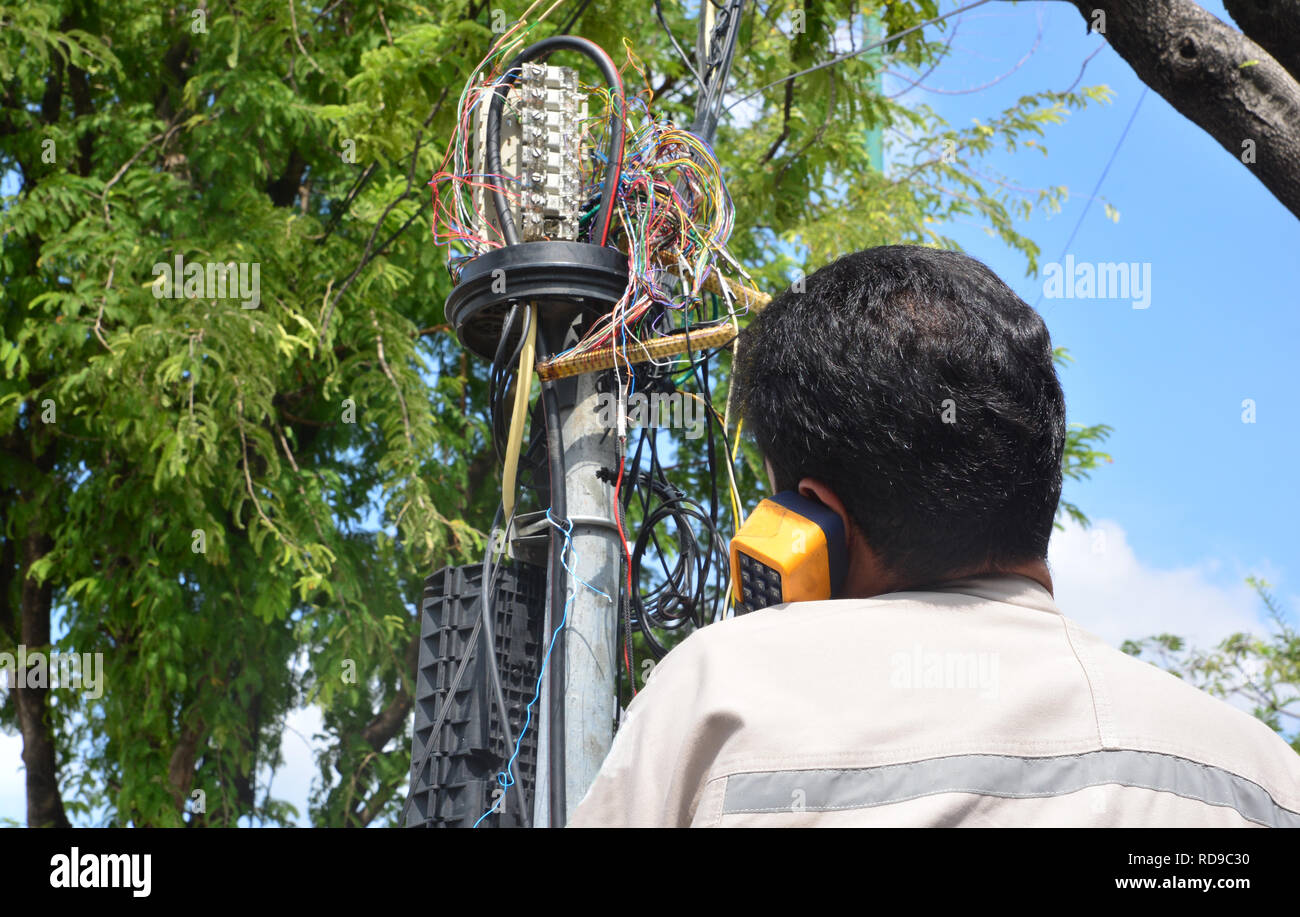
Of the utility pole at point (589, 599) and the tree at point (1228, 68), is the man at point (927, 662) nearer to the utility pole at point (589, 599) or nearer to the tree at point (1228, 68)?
the utility pole at point (589, 599)

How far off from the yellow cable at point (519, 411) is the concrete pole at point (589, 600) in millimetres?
144

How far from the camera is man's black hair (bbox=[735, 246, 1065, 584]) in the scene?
50.1 inches

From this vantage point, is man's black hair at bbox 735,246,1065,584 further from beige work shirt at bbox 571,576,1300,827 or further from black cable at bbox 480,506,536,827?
black cable at bbox 480,506,536,827

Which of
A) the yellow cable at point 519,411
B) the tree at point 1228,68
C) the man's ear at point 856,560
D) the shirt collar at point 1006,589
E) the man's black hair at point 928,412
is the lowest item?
the shirt collar at point 1006,589

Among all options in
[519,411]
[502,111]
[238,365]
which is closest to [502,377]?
[519,411]

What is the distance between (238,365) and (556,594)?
3.64 metres

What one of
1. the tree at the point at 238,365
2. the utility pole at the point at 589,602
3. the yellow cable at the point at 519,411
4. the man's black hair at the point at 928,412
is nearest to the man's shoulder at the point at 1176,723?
the man's black hair at the point at 928,412

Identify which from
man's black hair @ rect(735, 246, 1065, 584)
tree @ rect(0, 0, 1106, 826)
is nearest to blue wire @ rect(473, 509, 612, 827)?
man's black hair @ rect(735, 246, 1065, 584)

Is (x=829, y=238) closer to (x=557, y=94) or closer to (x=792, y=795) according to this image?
(x=557, y=94)

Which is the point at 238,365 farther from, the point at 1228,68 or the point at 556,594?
the point at 1228,68

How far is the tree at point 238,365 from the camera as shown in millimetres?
6184

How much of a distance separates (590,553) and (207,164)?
5.25 m

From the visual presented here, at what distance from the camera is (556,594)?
3.11 metres
